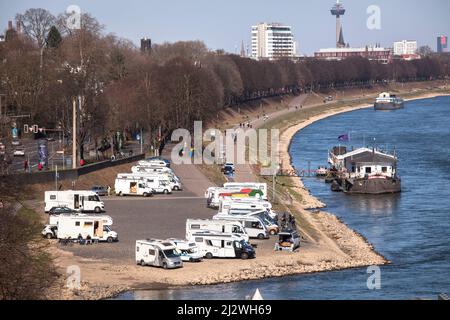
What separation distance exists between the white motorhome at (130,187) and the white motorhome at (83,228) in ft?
39.0

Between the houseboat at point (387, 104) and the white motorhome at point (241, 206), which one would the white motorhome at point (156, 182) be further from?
the houseboat at point (387, 104)

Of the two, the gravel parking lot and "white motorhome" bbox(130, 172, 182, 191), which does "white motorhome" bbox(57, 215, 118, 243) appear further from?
"white motorhome" bbox(130, 172, 182, 191)

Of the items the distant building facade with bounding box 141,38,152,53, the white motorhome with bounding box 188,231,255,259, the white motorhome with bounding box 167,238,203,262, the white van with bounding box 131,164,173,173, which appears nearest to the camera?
the white motorhome with bounding box 167,238,203,262

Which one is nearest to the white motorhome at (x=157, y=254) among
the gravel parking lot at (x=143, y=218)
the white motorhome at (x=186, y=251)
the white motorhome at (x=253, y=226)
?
the white motorhome at (x=186, y=251)

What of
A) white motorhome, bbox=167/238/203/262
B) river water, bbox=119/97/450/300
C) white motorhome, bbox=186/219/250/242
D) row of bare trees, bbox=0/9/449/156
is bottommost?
river water, bbox=119/97/450/300

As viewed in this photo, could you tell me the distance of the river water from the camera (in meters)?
33.8

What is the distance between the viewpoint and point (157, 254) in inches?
1409

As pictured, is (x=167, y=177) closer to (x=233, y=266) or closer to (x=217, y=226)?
(x=217, y=226)

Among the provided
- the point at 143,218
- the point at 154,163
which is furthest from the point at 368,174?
the point at 143,218

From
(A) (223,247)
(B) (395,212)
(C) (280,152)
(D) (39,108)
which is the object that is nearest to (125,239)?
(A) (223,247)

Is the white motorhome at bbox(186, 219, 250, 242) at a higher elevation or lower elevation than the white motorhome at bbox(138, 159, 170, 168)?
lower

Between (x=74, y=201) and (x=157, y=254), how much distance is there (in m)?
11.2

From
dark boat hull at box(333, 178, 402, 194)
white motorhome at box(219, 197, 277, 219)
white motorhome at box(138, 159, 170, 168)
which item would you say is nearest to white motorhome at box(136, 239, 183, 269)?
white motorhome at box(219, 197, 277, 219)

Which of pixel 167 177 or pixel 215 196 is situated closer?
pixel 215 196
